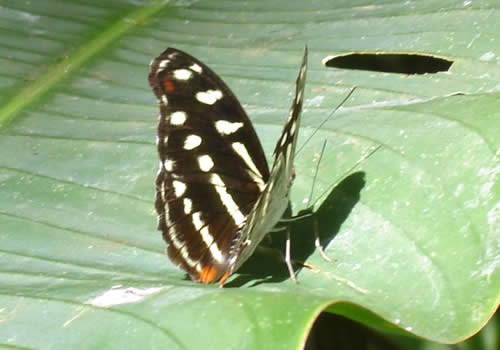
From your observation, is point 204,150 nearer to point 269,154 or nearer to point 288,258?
point 269,154

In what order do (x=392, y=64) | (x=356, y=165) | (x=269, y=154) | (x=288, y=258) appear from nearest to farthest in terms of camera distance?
(x=288, y=258), (x=356, y=165), (x=269, y=154), (x=392, y=64)

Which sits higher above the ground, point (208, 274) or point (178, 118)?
point (178, 118)

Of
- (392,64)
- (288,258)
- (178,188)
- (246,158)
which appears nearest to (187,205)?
(178,188)

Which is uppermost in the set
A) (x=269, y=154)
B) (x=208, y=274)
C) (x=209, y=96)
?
(x=209, y=96)

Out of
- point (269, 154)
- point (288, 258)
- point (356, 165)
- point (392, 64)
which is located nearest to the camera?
point (288, 258)

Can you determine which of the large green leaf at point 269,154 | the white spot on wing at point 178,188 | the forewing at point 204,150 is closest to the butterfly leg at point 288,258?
the large green leaf at point 269,154

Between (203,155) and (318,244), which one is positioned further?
(203,155)
